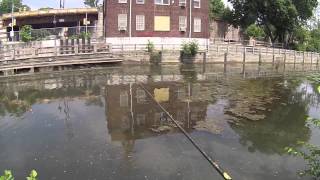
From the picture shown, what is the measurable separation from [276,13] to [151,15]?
1825 centimetres

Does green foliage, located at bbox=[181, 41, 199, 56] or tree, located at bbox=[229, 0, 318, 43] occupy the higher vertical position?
tree, located at bbox=[229, 0, 318, 43]

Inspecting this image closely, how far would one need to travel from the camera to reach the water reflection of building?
17.1 meters

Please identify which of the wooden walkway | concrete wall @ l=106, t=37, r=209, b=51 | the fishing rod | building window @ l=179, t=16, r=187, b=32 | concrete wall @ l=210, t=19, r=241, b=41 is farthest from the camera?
concrete wall @ l=210, t=19, r=241, b=41

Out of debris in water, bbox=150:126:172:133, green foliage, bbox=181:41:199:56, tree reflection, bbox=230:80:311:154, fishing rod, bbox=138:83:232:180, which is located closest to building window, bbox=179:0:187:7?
green foliage, bbox=181:41:199:56

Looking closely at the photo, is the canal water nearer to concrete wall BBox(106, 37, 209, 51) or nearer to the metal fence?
concrete wall BBox(106, 37, 209, 51)

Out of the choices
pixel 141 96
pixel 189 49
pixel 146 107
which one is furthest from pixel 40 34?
pixel 146 107

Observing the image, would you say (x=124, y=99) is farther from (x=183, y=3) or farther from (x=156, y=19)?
(x=183, y=3)

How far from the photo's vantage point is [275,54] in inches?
2004

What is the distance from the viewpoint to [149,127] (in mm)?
17125

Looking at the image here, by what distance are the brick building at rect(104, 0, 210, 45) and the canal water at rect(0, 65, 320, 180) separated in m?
13.8

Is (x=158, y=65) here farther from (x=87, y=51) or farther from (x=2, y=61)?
(x=2, y=61)

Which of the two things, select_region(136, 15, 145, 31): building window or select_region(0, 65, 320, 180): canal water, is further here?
select_region(136, 15, 145, 31): building window

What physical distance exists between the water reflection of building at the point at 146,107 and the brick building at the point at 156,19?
54.6 feet

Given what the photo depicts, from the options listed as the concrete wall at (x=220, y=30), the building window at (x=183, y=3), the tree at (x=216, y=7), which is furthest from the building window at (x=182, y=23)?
the tree at (x=216, y=7)
